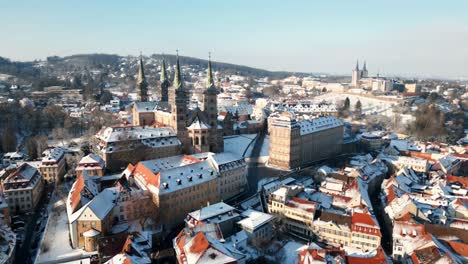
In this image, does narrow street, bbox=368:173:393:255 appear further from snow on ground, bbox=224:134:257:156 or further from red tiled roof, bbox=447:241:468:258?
snow on ground, bbox=224:134:257:156

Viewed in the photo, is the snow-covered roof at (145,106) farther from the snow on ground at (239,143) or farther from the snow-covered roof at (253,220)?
the snow-covered roof at (253,220)

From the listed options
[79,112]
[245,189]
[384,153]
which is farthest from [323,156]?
[79,112]

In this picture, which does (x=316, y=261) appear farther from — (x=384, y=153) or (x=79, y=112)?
(x=79, y=112)

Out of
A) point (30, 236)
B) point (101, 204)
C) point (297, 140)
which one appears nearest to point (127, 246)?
point (101, 204)

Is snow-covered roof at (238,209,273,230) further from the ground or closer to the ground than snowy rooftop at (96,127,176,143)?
closer to the ground

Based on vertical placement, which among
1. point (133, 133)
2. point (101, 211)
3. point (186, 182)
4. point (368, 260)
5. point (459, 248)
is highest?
point (133, 133)

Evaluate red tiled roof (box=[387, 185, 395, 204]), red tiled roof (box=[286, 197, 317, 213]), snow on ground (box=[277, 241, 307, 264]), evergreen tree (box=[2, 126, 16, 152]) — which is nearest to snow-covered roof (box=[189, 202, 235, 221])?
snow on ground (box=[277, 241, 307, 264])

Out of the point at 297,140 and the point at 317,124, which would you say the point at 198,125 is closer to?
the point at 297,140
